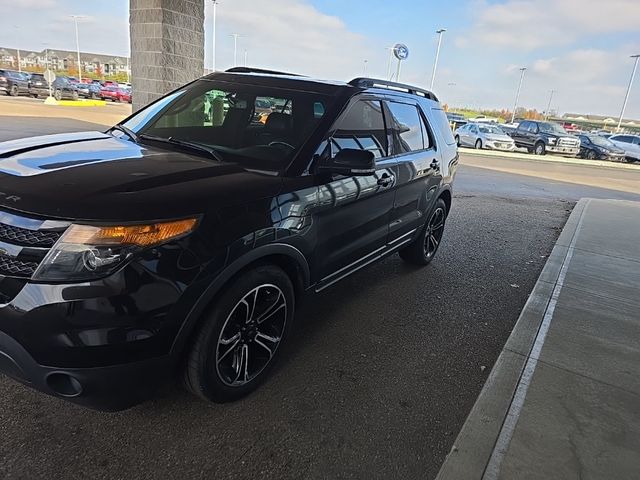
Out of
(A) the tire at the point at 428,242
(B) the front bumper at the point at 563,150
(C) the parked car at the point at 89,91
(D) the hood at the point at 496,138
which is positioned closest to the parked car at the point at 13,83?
(C) the parked car at the point at 89,91

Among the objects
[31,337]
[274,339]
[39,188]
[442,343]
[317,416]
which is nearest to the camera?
[31,337]

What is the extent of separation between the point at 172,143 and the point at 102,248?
141cm

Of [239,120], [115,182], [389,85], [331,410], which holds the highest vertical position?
[389,85]

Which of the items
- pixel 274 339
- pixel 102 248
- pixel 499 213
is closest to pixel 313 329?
pixel 274 339

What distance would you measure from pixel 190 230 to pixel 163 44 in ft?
22.4

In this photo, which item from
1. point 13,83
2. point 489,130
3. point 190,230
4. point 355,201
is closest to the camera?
point 190,230

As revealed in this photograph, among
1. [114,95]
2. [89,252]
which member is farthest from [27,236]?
[114,95]

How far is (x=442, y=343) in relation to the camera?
3.69 metres

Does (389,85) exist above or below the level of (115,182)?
above

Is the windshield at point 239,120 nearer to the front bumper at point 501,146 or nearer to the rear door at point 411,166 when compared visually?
the rear door at point 411,166

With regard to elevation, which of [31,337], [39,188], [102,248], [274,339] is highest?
[39,188]

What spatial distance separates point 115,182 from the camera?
2334 mm

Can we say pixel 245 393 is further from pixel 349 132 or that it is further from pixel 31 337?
pixel 349 132

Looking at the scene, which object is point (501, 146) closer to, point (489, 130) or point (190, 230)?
point (489, 130)
